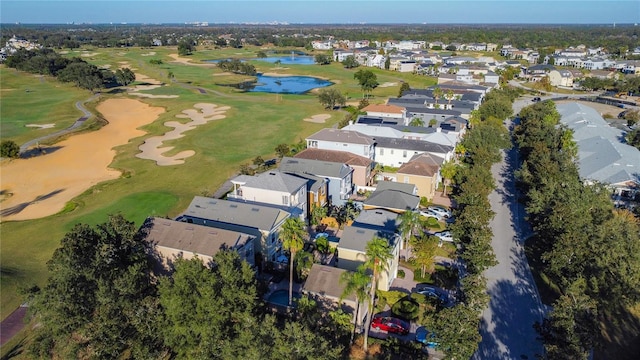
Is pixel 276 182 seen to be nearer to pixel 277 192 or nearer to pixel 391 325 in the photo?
pixel 277 192

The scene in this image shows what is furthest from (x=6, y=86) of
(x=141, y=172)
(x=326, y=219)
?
(x=326, y=219)

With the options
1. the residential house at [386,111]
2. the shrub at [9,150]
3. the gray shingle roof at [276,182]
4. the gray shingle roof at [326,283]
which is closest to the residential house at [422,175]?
the gray shingle roof at [276,182]

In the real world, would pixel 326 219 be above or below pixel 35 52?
below

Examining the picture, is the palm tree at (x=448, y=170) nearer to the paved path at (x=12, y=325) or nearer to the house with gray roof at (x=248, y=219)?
the house with gray roof at (x=248, y=219)

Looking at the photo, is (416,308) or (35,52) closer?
(416,308)

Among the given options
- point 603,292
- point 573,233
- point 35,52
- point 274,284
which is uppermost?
point 35,52

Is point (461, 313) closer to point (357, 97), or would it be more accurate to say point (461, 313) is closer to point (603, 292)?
point (603, 292)

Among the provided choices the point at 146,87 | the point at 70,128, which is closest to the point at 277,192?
the point at 70,128
